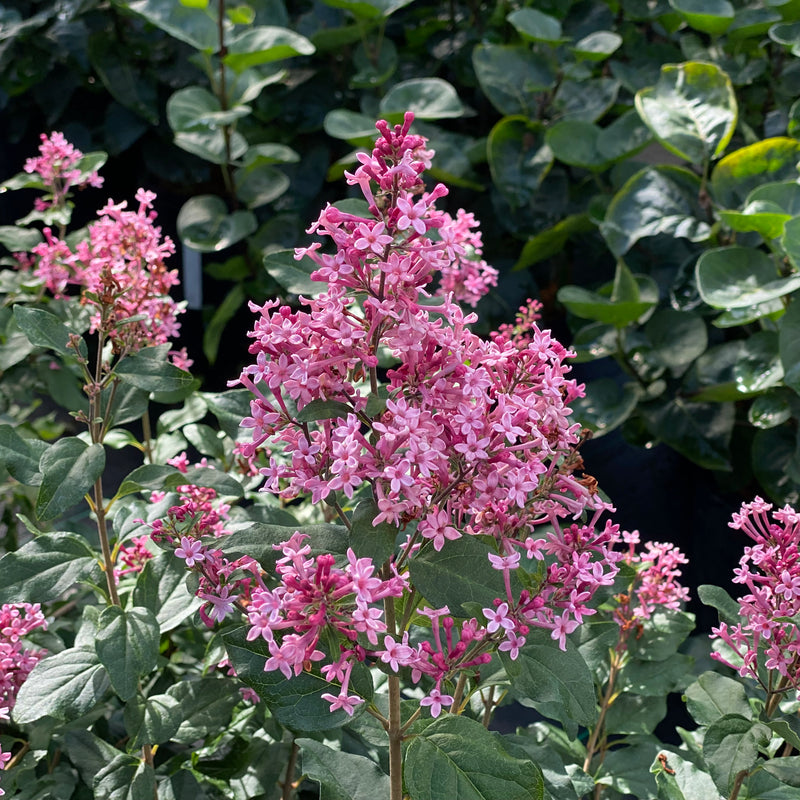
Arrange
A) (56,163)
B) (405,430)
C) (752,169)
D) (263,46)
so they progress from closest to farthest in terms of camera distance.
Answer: (405,430) → (56,163) → (752,169) → (263,46)

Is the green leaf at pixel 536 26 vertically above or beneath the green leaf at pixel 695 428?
above

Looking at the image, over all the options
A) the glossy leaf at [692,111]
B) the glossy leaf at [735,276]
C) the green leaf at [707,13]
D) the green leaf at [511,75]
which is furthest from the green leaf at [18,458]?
the green leaf at [707,13]

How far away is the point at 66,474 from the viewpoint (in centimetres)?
78

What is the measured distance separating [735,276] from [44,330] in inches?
43.2

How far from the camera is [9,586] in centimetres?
80

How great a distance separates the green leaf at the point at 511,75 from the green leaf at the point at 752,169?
0.50 meters

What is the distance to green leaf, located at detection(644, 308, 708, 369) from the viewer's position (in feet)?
5.35

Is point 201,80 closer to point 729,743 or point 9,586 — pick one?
point 9,586

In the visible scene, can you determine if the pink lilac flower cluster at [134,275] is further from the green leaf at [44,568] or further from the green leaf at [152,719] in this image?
the green leaf at [152,719]

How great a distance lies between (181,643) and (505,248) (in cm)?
132

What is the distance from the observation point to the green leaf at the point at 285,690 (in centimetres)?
65

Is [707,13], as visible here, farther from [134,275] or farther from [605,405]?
[134,275]

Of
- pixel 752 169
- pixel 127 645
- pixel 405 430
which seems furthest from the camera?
pixel 752 169

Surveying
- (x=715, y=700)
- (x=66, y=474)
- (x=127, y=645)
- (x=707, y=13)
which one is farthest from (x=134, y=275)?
(x=707, y=13)
